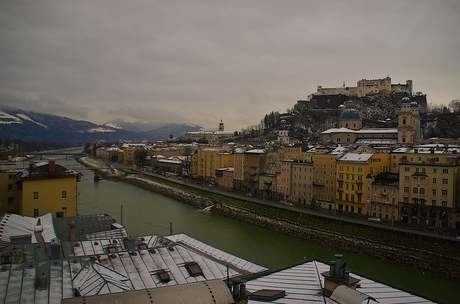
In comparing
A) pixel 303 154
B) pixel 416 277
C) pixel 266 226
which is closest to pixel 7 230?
pixel 416 277

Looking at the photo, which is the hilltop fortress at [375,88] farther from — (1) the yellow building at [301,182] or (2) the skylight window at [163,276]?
(2) the skylight window at [163,276]

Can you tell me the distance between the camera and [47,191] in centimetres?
1212

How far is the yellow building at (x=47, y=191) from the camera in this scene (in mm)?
11781

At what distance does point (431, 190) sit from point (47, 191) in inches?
561

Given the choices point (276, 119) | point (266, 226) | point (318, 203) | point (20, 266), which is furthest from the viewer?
point (276, 119)

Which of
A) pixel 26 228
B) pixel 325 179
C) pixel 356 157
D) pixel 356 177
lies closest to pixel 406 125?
pixel 325 179

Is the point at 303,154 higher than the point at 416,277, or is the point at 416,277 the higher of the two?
the point at 303,154

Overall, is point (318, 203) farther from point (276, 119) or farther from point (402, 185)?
point (276, 119)

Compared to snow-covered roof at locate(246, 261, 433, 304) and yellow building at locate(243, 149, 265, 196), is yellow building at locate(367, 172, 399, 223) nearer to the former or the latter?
yellow building at locate(243, 149, 265, 196)

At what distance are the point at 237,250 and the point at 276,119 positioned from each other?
49065mm

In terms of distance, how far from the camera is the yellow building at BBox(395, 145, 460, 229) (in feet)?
51.7

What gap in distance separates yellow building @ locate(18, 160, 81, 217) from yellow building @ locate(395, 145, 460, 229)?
1297 centimetres

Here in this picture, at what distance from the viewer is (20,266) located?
4.71 metres

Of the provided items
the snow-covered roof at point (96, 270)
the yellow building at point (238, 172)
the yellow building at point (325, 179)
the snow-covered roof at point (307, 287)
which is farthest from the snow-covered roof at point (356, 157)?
the snow-covered roof at point (307, 287)
